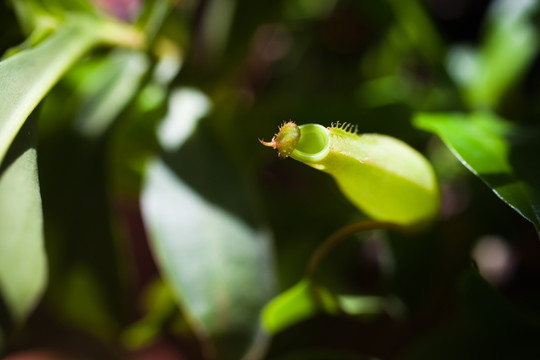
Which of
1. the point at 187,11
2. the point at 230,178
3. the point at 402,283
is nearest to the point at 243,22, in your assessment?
the point at 187,11

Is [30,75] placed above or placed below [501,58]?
above

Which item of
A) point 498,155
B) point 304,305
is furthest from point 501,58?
point 304,305

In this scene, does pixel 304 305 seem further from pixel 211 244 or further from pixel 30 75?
pixel 30 75

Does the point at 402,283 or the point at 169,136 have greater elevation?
the point at 169,136

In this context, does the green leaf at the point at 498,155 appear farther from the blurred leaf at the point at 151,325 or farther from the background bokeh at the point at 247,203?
the blurred leaf at the point at 151,325

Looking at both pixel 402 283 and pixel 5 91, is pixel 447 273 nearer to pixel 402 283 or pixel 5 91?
pixel 402 283

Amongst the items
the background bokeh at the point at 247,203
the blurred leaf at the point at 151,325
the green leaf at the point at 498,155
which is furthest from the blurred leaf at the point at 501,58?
the blurred leaf at the point at 151,325
